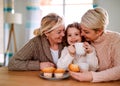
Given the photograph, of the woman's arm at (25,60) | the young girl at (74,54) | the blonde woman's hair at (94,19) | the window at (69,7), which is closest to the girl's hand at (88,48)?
the young girl at (74,54)

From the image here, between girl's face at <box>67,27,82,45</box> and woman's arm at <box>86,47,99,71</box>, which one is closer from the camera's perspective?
woman's arm at <box>86,47,99,71</box>

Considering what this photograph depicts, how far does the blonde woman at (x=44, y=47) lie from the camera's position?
1.63m

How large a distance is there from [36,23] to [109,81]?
377 cm

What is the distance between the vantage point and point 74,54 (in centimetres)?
158

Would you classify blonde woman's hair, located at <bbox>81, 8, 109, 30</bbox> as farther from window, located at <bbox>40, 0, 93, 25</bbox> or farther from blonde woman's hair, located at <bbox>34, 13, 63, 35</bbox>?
window, located at <bbox>40, 0, 93, 25</bbox>

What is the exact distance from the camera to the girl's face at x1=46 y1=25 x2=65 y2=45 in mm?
1695

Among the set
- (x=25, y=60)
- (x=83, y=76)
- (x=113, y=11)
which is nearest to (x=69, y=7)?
(x=113, y=11)

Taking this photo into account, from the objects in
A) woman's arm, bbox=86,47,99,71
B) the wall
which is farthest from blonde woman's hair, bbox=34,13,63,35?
the wall

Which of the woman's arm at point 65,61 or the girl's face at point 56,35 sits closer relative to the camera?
the woman's arm at point 65,61

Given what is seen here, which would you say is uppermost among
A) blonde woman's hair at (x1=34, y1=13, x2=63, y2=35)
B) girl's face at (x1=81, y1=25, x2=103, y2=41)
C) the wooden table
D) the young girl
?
blonde woman's hair at (x1=34, y1=13, x2=63, y2=35)

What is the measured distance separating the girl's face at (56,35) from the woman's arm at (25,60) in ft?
0.48

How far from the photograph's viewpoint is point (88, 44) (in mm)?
1511

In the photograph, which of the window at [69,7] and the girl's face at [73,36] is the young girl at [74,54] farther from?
the window at [69,7]

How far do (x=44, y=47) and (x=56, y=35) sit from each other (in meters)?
0.13
